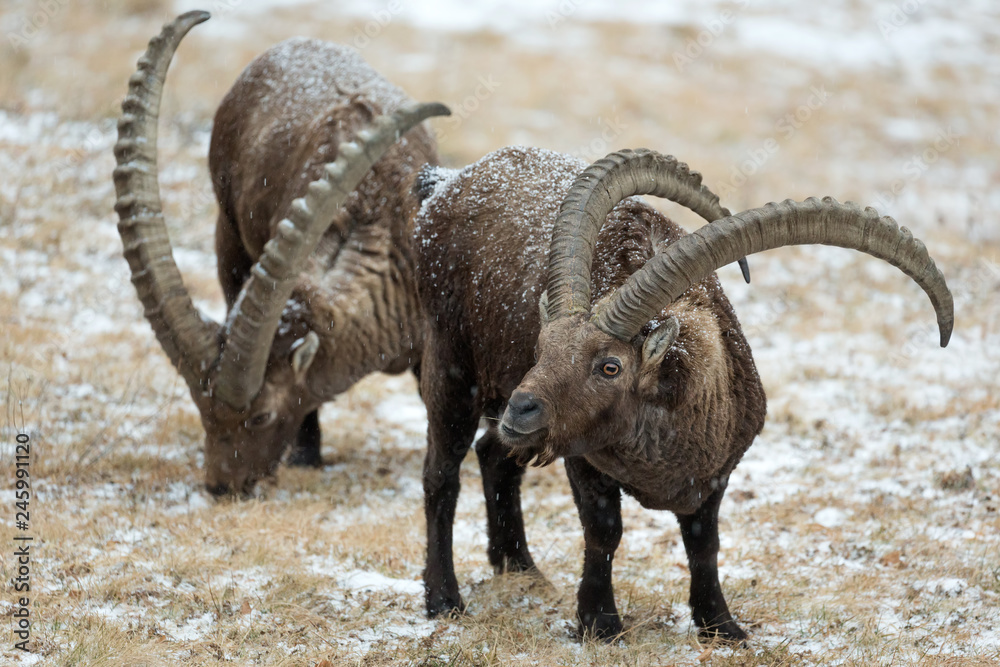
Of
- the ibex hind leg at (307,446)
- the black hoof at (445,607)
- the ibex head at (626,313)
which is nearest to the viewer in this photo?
the ibex head at (626,313)

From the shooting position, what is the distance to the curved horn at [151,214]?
7004 millimetres

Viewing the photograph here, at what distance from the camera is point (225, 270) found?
31.1 feet

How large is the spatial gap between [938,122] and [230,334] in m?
19.9

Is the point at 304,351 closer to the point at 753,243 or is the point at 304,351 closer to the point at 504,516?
the point at 504,516

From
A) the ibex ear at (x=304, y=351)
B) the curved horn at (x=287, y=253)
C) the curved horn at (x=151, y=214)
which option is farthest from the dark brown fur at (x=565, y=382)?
the curved horn at (x=151, y=214)

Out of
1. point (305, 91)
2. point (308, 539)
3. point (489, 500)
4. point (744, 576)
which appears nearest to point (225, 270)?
point (305, 91)

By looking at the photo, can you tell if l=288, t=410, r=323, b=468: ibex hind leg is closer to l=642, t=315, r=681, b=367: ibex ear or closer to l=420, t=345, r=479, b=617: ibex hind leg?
l=420, t=345, r=479, b=617: ibex hind leg

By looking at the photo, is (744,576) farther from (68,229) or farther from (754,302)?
(68,229)

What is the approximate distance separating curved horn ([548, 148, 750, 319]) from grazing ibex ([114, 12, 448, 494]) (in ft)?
7.21

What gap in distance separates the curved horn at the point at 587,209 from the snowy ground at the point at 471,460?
2.00m

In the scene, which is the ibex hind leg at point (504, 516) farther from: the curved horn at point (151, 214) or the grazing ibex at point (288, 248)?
the curved horn at point (151, 214)

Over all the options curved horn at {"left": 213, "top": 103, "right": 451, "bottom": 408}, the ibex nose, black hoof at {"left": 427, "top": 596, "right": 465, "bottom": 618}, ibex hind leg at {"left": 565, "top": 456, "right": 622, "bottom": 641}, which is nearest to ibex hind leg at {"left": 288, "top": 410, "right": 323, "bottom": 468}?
curved horn at {"left": 213, "top": 103, "right": 451, "bottom": 408}

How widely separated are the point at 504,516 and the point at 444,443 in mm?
718

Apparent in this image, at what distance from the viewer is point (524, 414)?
4.22 m
